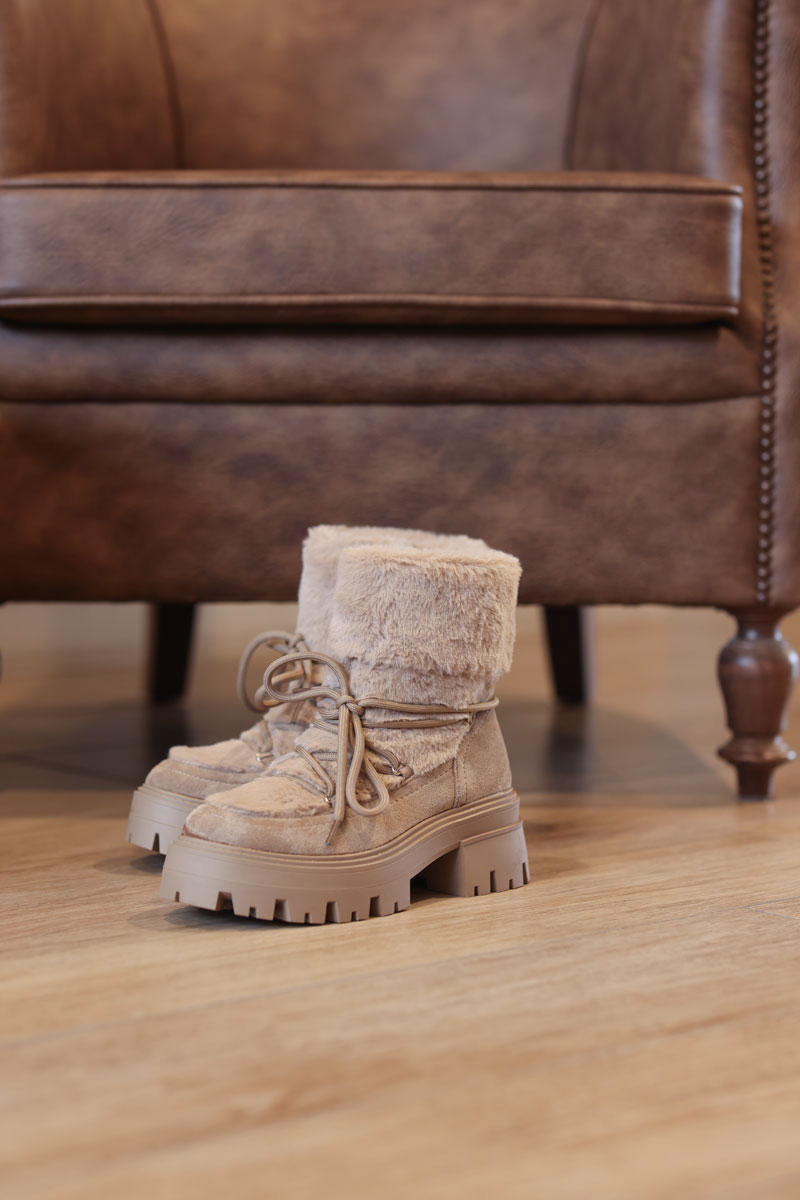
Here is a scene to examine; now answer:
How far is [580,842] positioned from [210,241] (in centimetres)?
56

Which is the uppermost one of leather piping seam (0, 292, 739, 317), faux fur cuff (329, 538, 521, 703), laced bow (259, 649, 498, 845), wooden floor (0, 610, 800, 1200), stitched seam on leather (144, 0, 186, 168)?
stitched seam on leather (144, 0, 186, 168)

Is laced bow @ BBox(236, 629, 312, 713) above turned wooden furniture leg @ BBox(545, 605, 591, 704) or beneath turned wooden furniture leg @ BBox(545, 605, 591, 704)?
beneath

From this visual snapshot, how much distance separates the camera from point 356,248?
99 centimetres

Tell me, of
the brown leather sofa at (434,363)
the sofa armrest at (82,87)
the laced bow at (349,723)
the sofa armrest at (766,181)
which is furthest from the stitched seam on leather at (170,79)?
the laced bow at (349,723)

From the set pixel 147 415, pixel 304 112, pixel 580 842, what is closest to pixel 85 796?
pixel 147 415

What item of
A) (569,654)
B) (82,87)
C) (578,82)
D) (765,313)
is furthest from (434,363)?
(569,654)

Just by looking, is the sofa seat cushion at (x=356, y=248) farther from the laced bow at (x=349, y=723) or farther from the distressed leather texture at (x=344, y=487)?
the laced bow at (x=349, y=723)

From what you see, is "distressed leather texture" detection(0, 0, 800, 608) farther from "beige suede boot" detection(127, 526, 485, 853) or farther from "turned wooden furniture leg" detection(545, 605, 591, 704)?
"turned wooden furniture leg" detection(545, 605, 591, 704)

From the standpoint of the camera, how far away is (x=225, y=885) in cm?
72

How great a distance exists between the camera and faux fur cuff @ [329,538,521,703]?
2.55ft

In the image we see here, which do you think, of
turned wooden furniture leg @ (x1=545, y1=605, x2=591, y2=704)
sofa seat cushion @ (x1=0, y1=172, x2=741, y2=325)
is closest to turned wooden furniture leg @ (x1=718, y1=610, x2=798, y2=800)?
sofa seat cushion @ (x1=0, y1=172, x2=741, y2=325)

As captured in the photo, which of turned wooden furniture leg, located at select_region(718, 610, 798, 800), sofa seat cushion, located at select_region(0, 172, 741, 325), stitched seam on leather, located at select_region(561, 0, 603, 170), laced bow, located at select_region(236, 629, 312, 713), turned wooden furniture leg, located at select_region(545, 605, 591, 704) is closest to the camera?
laced bow, located at select_region(236, 629, 312, 713)

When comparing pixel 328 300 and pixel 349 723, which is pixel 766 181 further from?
pixel 349 723

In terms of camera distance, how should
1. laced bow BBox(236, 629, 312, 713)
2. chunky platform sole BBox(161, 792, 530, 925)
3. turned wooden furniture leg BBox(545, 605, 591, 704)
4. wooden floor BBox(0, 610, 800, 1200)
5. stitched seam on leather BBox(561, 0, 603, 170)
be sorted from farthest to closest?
1. turned wooden furniture leg BBox(545, 605, 591, 704)
2. stitched seam on leather BBox(561, 0, 603, 170)
3. laced bow BBox(236, 629, 312, 713)
4. chunky platform sole BBox(161, 792, 530, 925)
5. wooden floor BBox(0, 610, 800, 1200)
